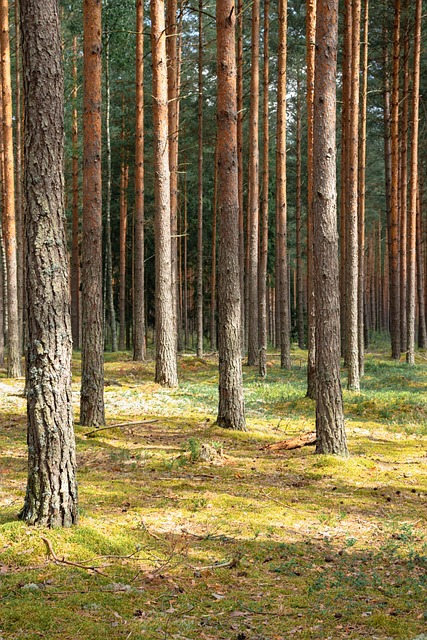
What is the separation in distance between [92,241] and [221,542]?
617cm

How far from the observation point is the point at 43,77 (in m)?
5.53

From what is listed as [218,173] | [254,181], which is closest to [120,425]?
[218,173]

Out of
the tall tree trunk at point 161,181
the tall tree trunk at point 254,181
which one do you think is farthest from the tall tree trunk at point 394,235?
the tall tree trunk at point 161,181

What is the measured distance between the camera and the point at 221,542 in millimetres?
6152

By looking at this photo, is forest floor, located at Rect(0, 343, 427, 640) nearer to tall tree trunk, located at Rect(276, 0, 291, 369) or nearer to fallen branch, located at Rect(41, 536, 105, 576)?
fallen branch, located at Rect(41, 536, 105, 576)

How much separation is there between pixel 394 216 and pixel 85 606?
22.6m

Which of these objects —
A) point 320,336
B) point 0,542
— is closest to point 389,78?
point 320,336

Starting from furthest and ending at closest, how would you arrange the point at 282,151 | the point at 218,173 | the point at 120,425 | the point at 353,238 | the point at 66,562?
the point at 282,151 < the point at 353,238 < the point at 218,173 < the point at 120,425 < the point at 66,562

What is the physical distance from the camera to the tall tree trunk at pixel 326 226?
364 inches

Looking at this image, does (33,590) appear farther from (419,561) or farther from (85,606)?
(419,561)

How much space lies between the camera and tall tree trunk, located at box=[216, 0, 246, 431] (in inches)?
428

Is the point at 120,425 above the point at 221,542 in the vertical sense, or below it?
above

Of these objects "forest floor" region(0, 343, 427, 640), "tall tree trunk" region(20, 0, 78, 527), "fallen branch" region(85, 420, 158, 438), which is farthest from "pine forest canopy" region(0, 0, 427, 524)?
"forest floor" region(0, 343, 427, 640)

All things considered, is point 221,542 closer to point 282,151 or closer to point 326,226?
point 326,226
